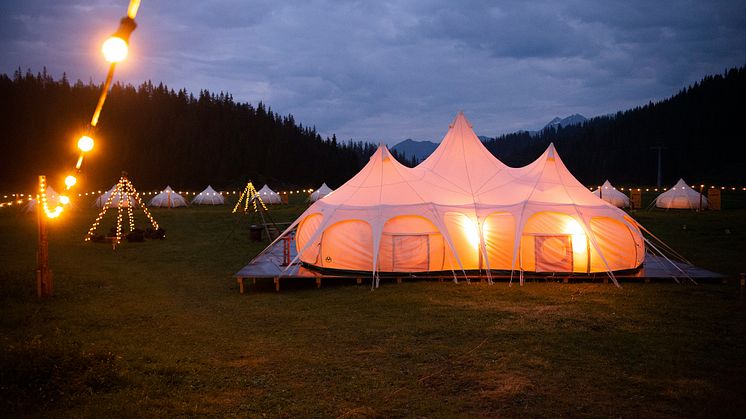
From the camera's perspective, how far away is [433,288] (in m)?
12.8

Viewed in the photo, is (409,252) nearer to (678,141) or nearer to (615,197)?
(615,197)

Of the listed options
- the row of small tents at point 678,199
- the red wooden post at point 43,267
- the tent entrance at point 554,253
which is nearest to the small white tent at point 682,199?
the row of small tents at point 678,199

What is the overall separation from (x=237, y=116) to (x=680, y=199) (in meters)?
107

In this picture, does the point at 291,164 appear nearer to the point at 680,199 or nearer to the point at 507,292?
the point at 680,199

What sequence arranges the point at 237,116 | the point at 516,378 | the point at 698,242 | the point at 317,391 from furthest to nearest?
1. the point at 237,116
2. the point at 698,242
3. the point at 516,378
4. the point at 317,391

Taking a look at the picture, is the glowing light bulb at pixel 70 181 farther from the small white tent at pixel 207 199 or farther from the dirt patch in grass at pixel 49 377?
the small white tent at pixel 207 199

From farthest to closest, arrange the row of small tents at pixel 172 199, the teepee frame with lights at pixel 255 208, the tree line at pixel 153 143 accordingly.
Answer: the tree line at pixel 153 143, the row of small tents at pixel 172 199, the teepee frame with lights at pixel 255 208

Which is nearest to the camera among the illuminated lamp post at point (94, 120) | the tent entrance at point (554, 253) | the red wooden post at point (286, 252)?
the illuminated lamp post at point (94, 120)

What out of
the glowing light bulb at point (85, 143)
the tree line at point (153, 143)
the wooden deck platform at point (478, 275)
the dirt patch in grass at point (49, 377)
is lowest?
the dirt patch in grass at point (49, 377)

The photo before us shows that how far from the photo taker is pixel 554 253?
13.9 metres

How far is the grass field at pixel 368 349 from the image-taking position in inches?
233

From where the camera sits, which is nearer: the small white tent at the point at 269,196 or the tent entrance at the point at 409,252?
the tent entrance at the point at 409,252

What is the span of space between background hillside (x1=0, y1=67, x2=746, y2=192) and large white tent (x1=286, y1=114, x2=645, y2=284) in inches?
3388

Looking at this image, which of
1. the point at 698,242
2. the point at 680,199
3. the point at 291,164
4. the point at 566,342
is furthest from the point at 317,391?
the point at 291,164
